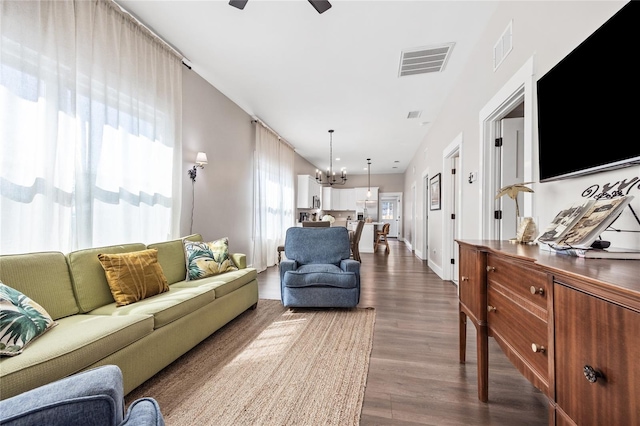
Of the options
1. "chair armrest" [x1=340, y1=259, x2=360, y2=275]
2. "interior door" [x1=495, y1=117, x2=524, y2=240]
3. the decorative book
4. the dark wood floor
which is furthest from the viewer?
"chair armrest" [x1=340, y1=259, x2=360, y2=275]

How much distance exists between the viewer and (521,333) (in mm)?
1158

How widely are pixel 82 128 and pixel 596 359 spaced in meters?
3.20

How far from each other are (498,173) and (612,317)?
237cm

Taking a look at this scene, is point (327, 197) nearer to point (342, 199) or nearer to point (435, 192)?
point (342, 199)

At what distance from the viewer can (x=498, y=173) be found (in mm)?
2664

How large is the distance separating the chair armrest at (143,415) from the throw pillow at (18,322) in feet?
3.31

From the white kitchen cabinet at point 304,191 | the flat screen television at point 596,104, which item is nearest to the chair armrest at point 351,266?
the flat screen television at point 596,104

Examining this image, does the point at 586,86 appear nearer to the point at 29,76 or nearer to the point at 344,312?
the point at 344,312

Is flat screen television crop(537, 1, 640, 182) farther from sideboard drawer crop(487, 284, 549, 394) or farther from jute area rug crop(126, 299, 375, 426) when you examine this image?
jute area rug crop(126, 299, 375, 426)

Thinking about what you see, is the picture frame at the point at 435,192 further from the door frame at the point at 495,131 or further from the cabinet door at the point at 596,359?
the cabinet door at the point at 596,359

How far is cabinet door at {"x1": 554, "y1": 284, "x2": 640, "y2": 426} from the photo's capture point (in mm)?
601

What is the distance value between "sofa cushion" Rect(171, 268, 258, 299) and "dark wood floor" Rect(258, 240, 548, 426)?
4.77 ft

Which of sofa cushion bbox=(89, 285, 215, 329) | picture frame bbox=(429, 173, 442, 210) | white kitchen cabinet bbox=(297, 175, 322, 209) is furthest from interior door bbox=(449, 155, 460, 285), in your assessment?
white kitchen cabinet bbox=(297, 175, 322, 209)

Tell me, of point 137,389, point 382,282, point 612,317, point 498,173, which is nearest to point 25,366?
point 137,389
